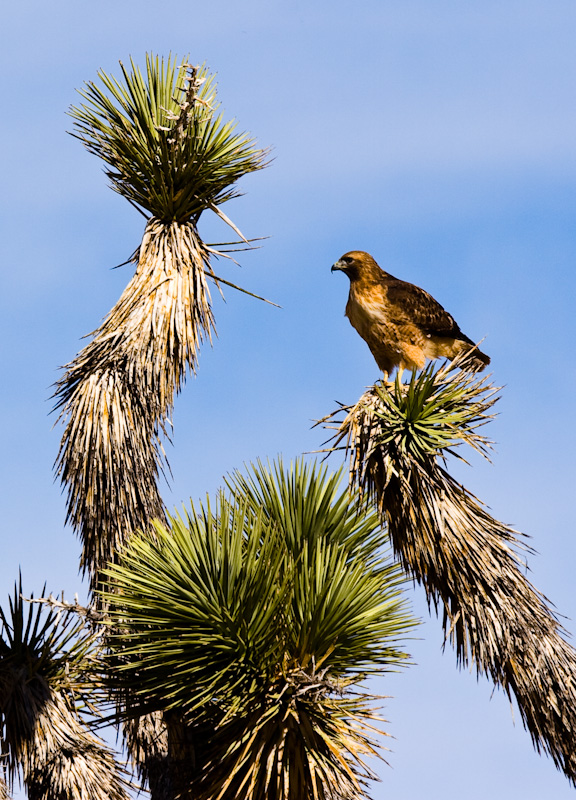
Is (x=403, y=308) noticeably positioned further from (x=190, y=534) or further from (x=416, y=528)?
(x=190, y=534)

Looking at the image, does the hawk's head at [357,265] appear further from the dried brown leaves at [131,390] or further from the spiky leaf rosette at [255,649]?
the spiky leaf rosette at [255,649]

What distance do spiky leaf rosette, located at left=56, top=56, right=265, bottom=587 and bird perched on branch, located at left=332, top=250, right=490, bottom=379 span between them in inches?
51.3

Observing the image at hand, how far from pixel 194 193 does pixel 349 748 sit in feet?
17.3

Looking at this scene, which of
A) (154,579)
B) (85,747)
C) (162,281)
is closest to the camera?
(154,579)

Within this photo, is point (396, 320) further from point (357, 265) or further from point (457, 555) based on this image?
point (457, 555)

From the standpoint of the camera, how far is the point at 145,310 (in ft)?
28.3

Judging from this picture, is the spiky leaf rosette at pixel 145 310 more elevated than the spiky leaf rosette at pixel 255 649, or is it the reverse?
the spiky leaf rosette at pixel 145 310

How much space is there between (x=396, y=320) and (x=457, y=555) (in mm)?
2490

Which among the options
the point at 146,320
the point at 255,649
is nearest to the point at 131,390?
the point at 146,320

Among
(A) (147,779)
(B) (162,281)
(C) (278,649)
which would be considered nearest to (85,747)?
(A) (147,779)

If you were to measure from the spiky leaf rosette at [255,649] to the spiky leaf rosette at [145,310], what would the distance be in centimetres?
128

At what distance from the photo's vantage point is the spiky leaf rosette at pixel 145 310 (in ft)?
26.2

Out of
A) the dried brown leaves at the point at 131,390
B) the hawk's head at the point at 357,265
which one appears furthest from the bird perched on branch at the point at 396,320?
the dried brown leaves at the point at 131,390

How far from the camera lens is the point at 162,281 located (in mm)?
8812
